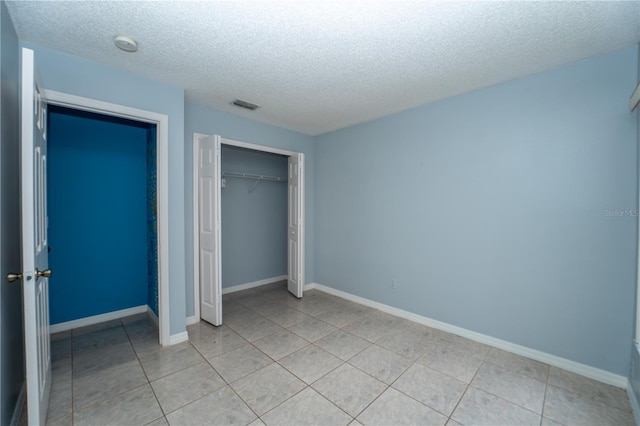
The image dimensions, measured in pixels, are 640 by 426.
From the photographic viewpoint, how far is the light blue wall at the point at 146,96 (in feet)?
7.11

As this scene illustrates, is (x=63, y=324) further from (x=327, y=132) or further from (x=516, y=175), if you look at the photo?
(x=516, y=175)

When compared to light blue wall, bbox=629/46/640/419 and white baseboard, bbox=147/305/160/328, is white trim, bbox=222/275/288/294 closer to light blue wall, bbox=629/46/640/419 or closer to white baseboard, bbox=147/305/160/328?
white baseboard, bbox=147/305/160/328

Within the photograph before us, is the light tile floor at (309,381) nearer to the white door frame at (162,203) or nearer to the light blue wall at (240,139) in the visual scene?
the white door frame at (162,203)

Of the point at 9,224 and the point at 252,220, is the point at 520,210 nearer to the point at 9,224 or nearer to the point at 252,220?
the point at 252,220

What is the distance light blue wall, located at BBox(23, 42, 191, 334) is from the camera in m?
2.17

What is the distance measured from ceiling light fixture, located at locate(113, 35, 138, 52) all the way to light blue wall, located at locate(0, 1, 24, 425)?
543 mm

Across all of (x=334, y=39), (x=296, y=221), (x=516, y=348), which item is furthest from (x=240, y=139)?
(x=516, y=348)

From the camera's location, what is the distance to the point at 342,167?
13.9 ft

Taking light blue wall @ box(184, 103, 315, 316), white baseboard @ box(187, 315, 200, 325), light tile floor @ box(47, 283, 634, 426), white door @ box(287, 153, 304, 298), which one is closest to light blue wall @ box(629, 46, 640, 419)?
light tile floor @ box(47, 283, 634, 426)

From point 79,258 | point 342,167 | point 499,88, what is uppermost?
point 499,88

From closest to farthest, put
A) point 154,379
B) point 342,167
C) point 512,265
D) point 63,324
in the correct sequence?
point 154,379
point 512,265
point 63,324
point 342,167

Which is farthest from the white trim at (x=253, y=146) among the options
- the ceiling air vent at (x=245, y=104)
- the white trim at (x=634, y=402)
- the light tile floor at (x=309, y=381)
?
the white trim at (x=634, y=402)

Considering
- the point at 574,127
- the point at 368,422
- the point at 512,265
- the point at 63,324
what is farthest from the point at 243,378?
the point at 574,127

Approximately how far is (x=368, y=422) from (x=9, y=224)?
8.63 ft
